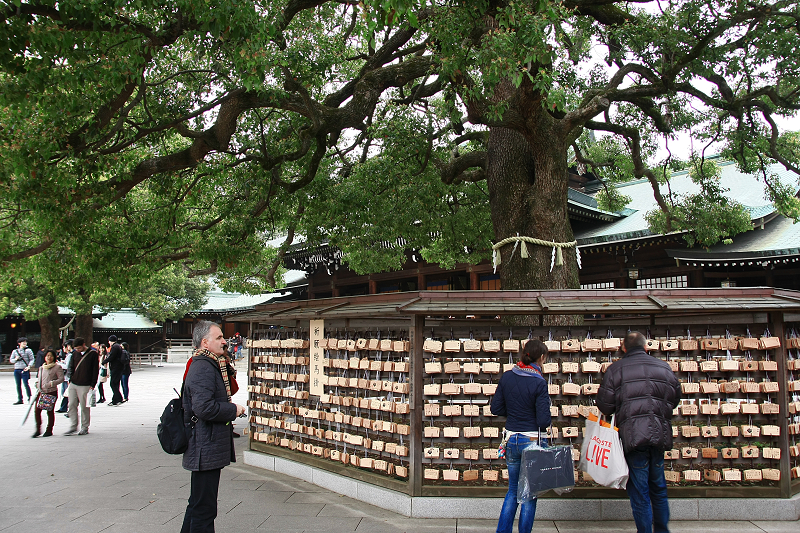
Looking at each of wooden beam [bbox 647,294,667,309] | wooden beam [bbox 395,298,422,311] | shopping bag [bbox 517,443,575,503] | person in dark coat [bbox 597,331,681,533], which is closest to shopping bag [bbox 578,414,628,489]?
person in dark coat [bbox 597,331,681,533]

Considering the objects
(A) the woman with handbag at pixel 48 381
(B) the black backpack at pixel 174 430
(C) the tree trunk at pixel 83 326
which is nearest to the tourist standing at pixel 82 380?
(A) the woman with handbag at pixel 48 381

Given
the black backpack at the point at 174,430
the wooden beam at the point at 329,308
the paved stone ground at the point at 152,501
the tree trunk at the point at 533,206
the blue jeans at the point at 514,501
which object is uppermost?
the tree trunk at the point at 533,206

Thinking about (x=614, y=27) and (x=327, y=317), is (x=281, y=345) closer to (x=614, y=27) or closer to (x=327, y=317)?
(x=327, y=317)

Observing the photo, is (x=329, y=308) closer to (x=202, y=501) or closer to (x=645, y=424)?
(x=202, y=501)

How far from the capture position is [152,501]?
678 cm

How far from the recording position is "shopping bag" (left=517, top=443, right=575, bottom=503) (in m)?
4.82

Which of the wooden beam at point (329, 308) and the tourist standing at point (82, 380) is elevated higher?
the wooden beam at point (329, 308)

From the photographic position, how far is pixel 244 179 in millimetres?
11922

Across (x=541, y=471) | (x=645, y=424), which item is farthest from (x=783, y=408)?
(x=541, y=471)

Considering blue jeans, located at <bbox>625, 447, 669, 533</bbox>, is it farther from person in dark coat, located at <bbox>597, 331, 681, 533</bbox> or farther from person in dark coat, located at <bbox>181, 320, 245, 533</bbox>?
person in dark coat, located at <bbox>181, 320, 245, 533</bbox>

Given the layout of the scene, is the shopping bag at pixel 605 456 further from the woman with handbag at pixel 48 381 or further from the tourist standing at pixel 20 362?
the tourist standing at pixel 20 362

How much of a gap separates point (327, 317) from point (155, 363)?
37198 mm

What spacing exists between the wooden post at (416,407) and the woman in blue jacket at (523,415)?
3.98ft

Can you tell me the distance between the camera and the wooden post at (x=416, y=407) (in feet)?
19.7
